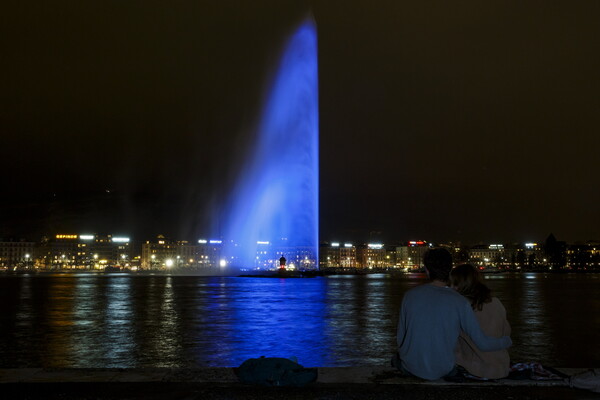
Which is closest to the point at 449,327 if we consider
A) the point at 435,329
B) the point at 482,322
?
the point at 435,329

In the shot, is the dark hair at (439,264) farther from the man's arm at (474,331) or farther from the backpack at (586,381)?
the backpack at (586,381)

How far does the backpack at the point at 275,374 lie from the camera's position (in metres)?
7.34

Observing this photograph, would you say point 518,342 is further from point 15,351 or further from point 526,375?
point 15,351

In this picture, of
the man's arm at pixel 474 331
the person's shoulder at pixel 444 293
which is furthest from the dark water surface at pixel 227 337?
the person's shoulder at pixel 444 293

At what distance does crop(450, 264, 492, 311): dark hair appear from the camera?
7.32 m

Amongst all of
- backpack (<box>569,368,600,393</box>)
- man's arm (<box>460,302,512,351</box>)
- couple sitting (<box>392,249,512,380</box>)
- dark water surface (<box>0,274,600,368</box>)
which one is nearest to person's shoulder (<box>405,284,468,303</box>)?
couple sitting (<box>392,249,512,380</box>)

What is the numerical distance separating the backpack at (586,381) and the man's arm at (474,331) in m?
1.19

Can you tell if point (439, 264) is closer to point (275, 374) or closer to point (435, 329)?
point (435, 329)

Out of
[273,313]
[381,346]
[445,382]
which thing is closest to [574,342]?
[381,346]

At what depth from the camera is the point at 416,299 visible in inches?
265

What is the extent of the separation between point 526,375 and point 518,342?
11.2m

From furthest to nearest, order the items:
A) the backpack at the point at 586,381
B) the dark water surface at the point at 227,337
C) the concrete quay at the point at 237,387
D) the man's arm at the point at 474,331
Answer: the dark water surface at the point at 227,337 → the backpack at the point at 586,381 → the concrete quay at the point at 237,387 → the man's arm at the point at 474,331

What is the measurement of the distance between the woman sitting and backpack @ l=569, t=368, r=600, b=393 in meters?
0.74

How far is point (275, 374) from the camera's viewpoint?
7.39 metres
